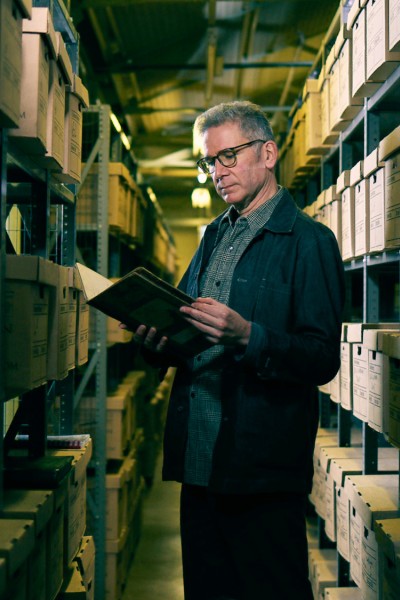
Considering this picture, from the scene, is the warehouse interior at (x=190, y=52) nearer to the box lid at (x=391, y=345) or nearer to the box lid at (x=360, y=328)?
the box lid at (x=360, y=328)

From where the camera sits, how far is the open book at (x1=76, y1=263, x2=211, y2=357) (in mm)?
1756

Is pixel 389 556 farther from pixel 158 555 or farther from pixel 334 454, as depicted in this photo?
pixel 158 555

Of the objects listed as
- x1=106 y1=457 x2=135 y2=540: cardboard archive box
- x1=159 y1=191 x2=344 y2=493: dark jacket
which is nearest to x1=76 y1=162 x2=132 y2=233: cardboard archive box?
x1=106 y1=457 x2=135 y2=540: cardboard archive box

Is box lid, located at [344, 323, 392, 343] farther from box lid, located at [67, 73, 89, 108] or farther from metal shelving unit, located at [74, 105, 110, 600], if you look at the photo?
metal shelving unit, located at [74, 105, 110, 600]

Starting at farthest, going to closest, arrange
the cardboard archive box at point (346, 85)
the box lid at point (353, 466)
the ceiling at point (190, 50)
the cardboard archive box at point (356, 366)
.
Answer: the ceiling at point (190, 50) < the box lid at point (353, 466) < the cardboard archive box at point (346, 85) < the cardboard archive box at point (356, 366)

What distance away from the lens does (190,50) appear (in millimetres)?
7285

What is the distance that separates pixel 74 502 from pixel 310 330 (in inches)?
43.8

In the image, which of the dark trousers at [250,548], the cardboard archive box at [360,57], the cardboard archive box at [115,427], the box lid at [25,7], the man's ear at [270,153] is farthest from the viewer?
the cardboard archive box at [115,427]

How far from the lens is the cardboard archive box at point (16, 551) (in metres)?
1.38

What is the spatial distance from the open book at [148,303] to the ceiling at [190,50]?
360 cm

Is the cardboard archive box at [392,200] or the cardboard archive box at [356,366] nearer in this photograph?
the cardboard archive box at [392,200]

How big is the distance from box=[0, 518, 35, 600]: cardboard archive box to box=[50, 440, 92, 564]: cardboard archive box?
0.57 m

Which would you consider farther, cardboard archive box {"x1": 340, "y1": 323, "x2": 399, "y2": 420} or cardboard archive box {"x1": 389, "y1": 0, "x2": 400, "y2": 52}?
cardboard archive box {"x1": 340, "y1": 323, "x2": 399, "y2": 420}

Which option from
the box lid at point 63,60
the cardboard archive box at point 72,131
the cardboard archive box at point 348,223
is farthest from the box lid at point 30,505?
the cardboard archive box at point 348,223
